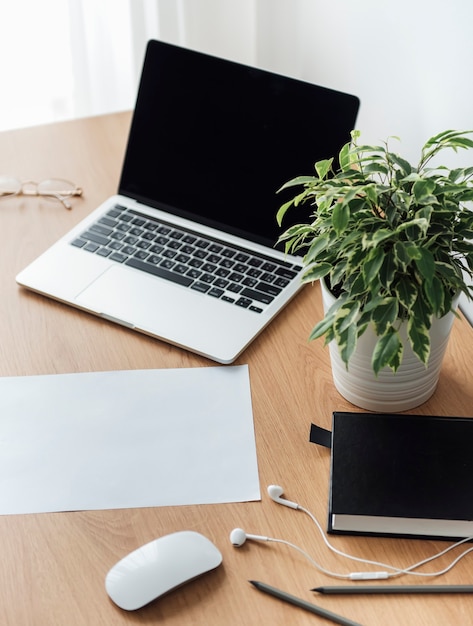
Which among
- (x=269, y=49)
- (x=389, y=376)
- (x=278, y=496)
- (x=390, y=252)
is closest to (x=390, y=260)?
(x=390, y=252)

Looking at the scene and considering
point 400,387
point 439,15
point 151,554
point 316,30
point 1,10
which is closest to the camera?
point 151,554

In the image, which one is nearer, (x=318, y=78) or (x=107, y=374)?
(x=107, y=374)

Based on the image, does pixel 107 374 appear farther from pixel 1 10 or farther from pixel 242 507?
pixel 1 10

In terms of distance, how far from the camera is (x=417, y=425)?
2.81 ft

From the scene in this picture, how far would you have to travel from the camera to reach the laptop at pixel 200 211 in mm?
1047

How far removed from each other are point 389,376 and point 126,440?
0.31 metres

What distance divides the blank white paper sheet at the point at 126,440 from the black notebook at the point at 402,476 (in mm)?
100

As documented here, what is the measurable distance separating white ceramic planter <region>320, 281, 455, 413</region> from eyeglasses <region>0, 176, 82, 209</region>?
57 centimetres

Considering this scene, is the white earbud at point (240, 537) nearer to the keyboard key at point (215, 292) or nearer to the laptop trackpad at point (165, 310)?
the laptop trackpad at point (165, 310)

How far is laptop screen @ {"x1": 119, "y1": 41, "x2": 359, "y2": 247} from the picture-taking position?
1.09m

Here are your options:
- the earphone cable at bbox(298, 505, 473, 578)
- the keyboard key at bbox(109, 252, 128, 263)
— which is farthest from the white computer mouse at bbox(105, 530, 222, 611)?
the keyboard key at bbox(109, 252, 128, 263)

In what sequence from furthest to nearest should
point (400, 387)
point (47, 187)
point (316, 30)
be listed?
point (316, 30) → point (47, 187) → point (400, 387)

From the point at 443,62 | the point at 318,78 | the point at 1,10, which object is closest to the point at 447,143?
the point at 443,62

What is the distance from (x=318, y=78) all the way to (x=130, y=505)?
0.92 meters
